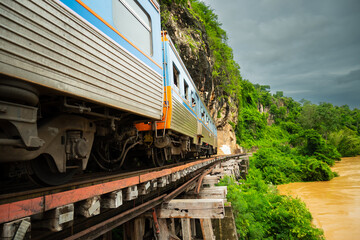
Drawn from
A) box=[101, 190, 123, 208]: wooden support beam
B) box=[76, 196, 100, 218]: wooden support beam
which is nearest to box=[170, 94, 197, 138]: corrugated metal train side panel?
box=[101, 190, 123, 208]: wooden support beam

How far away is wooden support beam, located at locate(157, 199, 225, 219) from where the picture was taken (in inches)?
139

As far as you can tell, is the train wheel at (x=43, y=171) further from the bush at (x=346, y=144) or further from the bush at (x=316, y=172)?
the bush at (x=346, y=144)

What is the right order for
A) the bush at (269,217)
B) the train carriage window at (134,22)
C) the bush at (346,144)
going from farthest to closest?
1. the bush at (346,144)
2. the bush at (269,217)
3. the train carriage window at (134,22)

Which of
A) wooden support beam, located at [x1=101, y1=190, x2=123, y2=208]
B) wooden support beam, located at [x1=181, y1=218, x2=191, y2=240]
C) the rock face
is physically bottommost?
wooden support beam, located at [x1=181, y1=218, x2=191, y2=240]

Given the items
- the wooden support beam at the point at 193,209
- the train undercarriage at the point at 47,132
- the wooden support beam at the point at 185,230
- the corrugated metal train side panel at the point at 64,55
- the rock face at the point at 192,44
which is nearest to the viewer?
the corrugated metal train side panel at the point at 64,55

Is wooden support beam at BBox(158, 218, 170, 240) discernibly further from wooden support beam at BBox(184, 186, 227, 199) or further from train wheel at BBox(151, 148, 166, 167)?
train wheel at BBox(151, 148, 166, 167)

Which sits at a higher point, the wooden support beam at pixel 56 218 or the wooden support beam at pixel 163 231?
the wooden support beam at pixel 56 218

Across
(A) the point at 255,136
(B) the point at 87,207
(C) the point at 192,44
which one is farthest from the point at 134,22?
(A) the point at 255,136

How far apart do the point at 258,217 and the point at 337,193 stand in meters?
13.4

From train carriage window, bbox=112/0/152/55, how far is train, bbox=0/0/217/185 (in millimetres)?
15

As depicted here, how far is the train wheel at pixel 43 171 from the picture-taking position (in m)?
2.41

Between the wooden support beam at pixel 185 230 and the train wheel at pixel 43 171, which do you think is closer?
the train wheel at pixel 43 171

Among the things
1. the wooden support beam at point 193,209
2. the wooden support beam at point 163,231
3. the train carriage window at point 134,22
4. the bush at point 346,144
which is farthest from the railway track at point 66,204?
the bush at point 346,144

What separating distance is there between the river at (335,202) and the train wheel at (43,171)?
46.1ft
